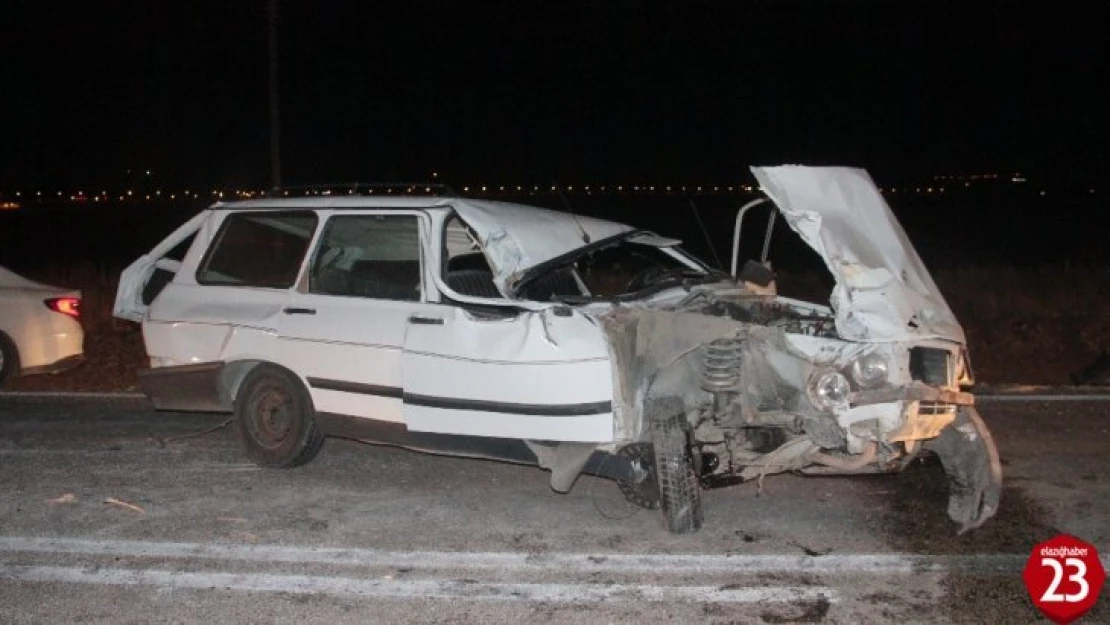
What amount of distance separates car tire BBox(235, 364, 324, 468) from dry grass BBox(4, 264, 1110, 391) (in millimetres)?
3990

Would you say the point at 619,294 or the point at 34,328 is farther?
the point at 34,328

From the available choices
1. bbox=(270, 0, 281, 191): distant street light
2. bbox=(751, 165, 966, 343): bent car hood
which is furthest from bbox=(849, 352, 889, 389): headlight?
bbox=(270, 0, 281, 191): distant street light

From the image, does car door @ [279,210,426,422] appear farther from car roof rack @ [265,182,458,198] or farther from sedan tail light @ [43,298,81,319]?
sedan tail light @ [43,298,81,319]

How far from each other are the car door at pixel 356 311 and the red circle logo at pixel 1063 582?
3.47m

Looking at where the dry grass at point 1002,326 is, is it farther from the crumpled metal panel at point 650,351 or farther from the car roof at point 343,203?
the crumpled metal panel at point 650,351

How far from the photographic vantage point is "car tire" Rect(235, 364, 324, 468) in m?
6.51

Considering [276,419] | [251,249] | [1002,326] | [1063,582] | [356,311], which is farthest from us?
[1002,326]

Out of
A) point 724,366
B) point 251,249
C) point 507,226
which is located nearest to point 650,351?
point 724,366

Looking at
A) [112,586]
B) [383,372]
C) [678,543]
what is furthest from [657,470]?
[112,586]

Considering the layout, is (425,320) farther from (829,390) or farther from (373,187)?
(829,390)

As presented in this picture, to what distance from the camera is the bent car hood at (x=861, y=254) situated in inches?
199

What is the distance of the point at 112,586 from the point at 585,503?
8.45 ft

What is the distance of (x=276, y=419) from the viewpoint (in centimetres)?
664

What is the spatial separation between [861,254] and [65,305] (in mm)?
7270
